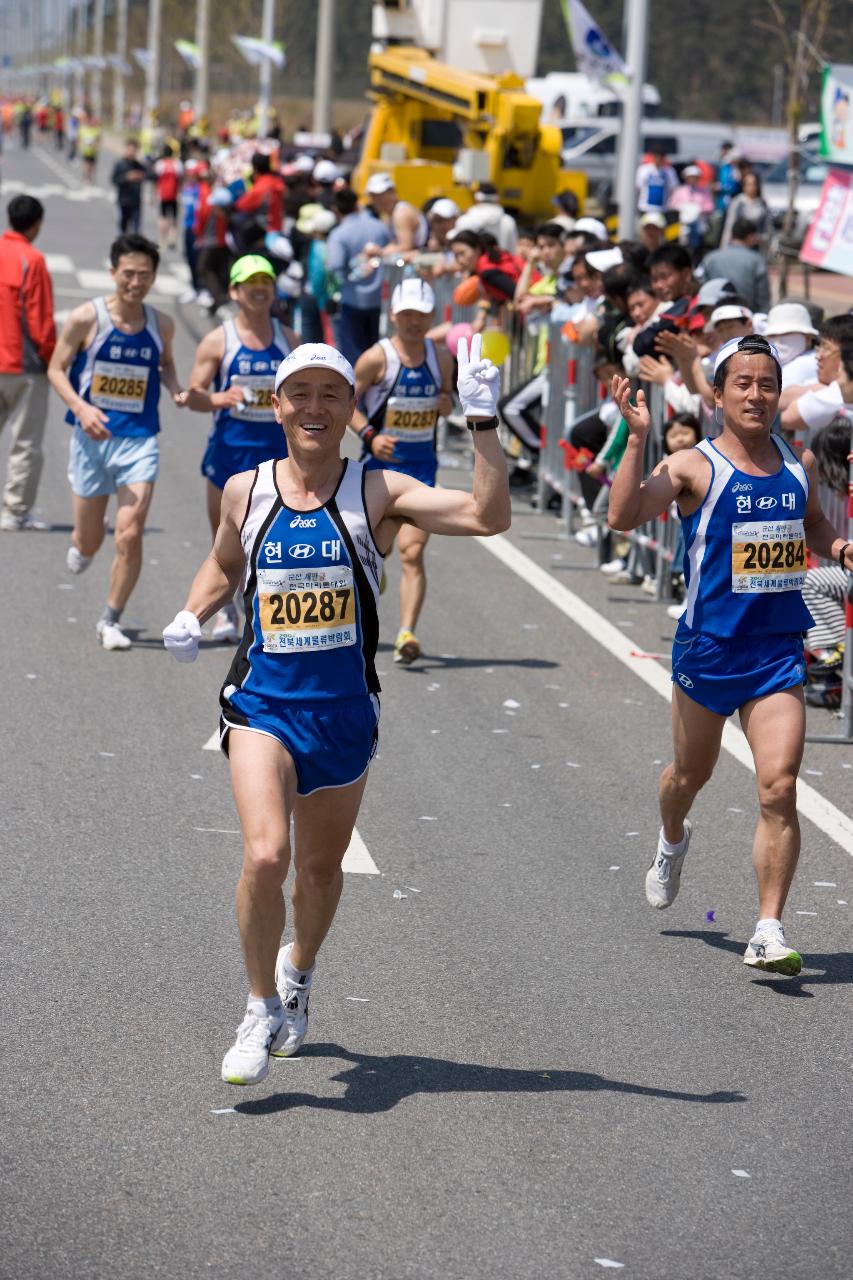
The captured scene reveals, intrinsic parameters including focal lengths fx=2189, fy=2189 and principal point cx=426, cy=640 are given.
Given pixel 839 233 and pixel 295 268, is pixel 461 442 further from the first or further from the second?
pixel 839 233

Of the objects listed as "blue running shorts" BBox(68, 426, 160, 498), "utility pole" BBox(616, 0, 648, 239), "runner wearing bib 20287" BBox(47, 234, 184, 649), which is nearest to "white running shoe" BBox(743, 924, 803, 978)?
"runner wearing bib 20287" BBox(47, 234, 184, 649)

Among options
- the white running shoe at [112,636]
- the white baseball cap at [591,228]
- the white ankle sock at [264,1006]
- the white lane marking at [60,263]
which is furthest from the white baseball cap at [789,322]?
the white lane marking at [60,263]

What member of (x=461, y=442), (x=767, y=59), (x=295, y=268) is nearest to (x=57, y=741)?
(x=461, y=442)

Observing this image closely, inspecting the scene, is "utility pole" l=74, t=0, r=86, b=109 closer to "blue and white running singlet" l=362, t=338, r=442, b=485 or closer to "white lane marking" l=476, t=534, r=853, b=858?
"white lane marking" l=476, t=534, r=853, b=858

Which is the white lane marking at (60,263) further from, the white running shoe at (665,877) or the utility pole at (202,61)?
the white running shoe at (665,877)

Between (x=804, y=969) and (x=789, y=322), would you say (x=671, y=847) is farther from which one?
(x=789, y=322)

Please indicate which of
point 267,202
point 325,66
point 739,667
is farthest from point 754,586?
point 325,66

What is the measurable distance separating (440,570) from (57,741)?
531 cm

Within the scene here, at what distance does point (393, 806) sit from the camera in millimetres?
8766

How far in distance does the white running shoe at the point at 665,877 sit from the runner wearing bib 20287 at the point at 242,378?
421 centimetres

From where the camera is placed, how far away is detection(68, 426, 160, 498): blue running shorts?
37.5ft

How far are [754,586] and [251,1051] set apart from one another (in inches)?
94.2

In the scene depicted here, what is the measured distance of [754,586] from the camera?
7.04 metres

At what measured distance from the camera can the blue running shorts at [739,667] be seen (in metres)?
7.03
